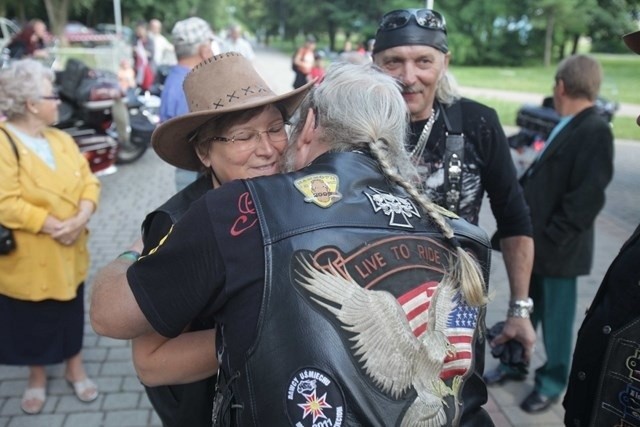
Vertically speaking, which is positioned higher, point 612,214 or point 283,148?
point 283,148

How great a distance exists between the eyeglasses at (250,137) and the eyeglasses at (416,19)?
903mm

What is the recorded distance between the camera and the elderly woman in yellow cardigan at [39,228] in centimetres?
303

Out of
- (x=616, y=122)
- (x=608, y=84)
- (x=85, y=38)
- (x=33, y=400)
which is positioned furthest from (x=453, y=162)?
(x=85, y=38)

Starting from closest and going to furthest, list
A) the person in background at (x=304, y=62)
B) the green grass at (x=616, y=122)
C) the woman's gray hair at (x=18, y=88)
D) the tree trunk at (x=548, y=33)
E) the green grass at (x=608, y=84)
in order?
the woman's gray hair at (x=18, y=88), the person in background at (x=304, y=62), the green grass at (x=616, y=122), the green grass at (x=608, y=84), the tree trunk at (x=548, y=33)

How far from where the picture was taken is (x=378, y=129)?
1.45 metres

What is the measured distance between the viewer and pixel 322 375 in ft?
3.89

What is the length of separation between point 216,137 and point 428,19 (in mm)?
1152

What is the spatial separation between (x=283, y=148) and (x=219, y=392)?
0.77 m

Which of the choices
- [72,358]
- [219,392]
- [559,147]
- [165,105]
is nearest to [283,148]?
[219,392]

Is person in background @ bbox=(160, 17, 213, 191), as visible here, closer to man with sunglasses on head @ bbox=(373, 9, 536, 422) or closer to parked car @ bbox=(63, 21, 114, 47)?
man with sunglasses on head @ bbox=(373, 9, 536, 422)

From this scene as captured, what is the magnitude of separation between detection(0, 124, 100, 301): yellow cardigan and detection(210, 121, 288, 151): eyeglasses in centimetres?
173

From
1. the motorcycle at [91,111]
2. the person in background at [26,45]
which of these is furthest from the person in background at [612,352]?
the person in background at [26,45]

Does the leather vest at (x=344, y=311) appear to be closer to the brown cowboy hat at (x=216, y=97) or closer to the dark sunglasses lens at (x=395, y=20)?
the brown cowboy hat at (x=216, y=97)

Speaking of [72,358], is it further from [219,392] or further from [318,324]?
[318,324]
